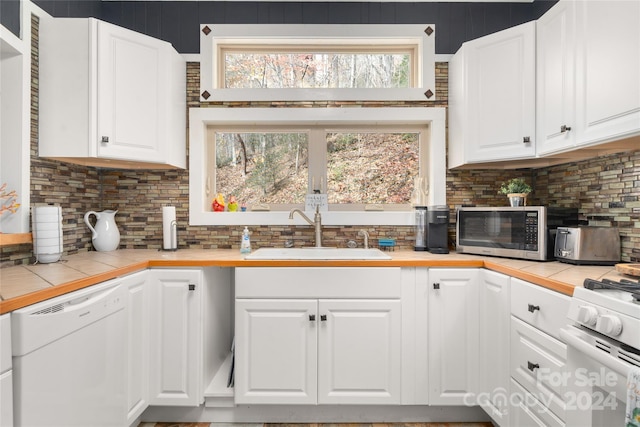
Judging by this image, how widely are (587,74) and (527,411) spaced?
4.95ft

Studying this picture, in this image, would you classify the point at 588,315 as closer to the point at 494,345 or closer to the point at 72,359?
the point at 494,345

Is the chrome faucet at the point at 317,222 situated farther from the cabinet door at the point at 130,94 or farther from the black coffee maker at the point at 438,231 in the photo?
the cabinet door at the point at 130,94

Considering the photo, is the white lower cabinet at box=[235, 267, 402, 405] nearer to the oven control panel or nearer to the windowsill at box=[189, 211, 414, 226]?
the windowsill at box=[189, 211, 414, 226]

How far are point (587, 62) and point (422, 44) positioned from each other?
3.67 feet

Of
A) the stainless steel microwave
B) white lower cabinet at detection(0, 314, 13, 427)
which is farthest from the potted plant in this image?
white lower cabinet at detection(0, 314, 13, 427)

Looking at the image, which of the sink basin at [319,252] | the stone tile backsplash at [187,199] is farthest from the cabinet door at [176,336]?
the stone tile backsplash at [187,199]

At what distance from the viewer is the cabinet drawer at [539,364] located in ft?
4.18

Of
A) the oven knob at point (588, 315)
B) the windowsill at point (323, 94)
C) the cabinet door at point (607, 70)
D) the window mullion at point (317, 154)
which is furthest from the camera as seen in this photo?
the window mullion at point (317, 154)

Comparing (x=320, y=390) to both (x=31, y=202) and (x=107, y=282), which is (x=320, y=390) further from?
(x=31, y=202)

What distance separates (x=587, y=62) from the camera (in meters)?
1.51

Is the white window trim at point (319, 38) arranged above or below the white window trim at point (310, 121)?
above

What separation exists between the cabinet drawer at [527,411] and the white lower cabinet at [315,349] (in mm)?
552

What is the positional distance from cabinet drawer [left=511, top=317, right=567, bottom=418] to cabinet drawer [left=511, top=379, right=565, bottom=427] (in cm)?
3

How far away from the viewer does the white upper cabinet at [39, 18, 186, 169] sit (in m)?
1.87
